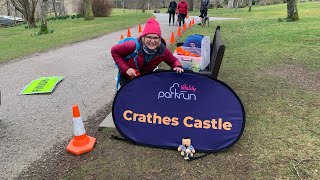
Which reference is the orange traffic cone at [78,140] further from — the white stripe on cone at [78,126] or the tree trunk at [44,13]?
the tree trunk at [44,13]

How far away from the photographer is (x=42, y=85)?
6.95m

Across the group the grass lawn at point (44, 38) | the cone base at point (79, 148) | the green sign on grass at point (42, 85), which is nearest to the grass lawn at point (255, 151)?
the cone base at point (79, 148)

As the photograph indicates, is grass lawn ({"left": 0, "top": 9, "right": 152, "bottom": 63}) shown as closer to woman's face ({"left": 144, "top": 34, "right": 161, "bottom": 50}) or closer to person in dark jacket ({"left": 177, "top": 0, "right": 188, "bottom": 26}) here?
person in dark jacket ({"left": 177, "top": 0, "right": 188, "bottom": 26})

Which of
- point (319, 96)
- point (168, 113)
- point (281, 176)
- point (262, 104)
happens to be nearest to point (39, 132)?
point (168, 113)

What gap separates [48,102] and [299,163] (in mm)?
4569

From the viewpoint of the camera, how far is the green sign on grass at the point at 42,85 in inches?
256

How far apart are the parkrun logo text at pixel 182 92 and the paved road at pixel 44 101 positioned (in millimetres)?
1696

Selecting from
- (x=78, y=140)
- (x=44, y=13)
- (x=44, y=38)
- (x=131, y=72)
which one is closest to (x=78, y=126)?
(x=78, y=140)

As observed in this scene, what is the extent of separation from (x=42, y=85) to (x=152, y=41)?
A: 12.6 feet

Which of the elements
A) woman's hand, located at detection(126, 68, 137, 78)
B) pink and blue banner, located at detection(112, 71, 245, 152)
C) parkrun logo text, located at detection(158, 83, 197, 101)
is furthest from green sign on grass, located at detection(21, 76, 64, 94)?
parkrun logo text, located at detection(158, 83, 197, 101)

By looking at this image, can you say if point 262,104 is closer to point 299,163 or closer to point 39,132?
point 299,163

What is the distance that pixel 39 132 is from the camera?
459 cm

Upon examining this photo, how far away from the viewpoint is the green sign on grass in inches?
256

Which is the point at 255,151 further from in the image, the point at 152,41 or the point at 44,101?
the point at 44,101
